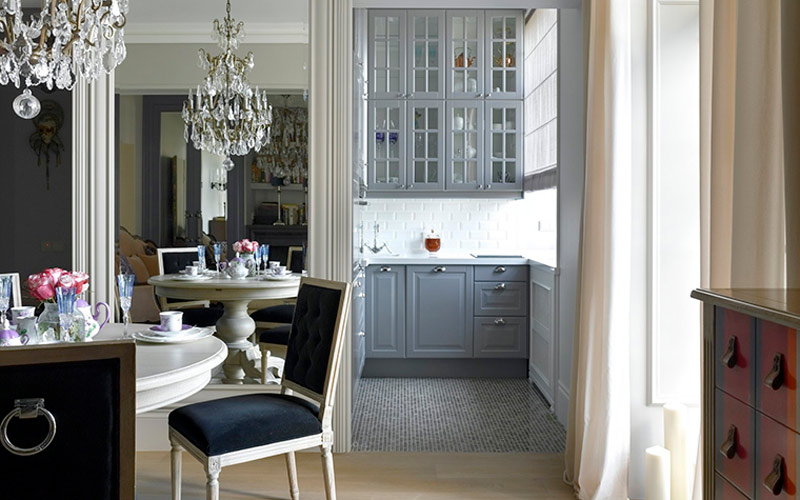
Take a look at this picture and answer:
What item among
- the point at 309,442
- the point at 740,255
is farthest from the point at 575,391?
the point at 740,255

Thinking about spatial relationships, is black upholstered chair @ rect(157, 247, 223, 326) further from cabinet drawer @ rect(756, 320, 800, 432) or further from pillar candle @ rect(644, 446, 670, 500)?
cabinet drawer @ rect(756, 320, 800, 432)

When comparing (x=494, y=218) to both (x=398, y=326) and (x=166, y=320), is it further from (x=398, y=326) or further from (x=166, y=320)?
(x=166, y=320)

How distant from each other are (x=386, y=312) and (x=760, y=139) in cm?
388

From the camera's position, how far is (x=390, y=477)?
11.1ft

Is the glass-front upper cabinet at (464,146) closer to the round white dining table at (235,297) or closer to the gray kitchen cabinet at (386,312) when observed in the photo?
the gray kitchen cabinet at (386,312)

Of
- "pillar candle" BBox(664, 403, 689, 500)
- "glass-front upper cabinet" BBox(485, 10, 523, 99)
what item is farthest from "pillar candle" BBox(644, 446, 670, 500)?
"glass-front upper cabinet" BBox(485, 10, 523, 99)

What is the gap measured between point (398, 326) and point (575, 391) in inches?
91.6

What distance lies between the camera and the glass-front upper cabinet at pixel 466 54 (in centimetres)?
582

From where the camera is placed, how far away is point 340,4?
366cm

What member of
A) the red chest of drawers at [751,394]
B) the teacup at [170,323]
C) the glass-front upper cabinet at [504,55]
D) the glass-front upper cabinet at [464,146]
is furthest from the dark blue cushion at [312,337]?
the glass-front upper cabinet at [504,55]

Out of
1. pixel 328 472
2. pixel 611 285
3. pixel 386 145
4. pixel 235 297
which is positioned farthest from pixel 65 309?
pixel 386 145

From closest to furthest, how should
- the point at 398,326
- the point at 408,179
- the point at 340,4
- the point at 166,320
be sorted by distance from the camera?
the point at 166,320, the point at 340,4, the point at 398,326, the point at 408,179

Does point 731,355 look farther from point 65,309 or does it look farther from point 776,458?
point 65,309

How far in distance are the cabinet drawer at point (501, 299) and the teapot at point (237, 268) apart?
216cm
